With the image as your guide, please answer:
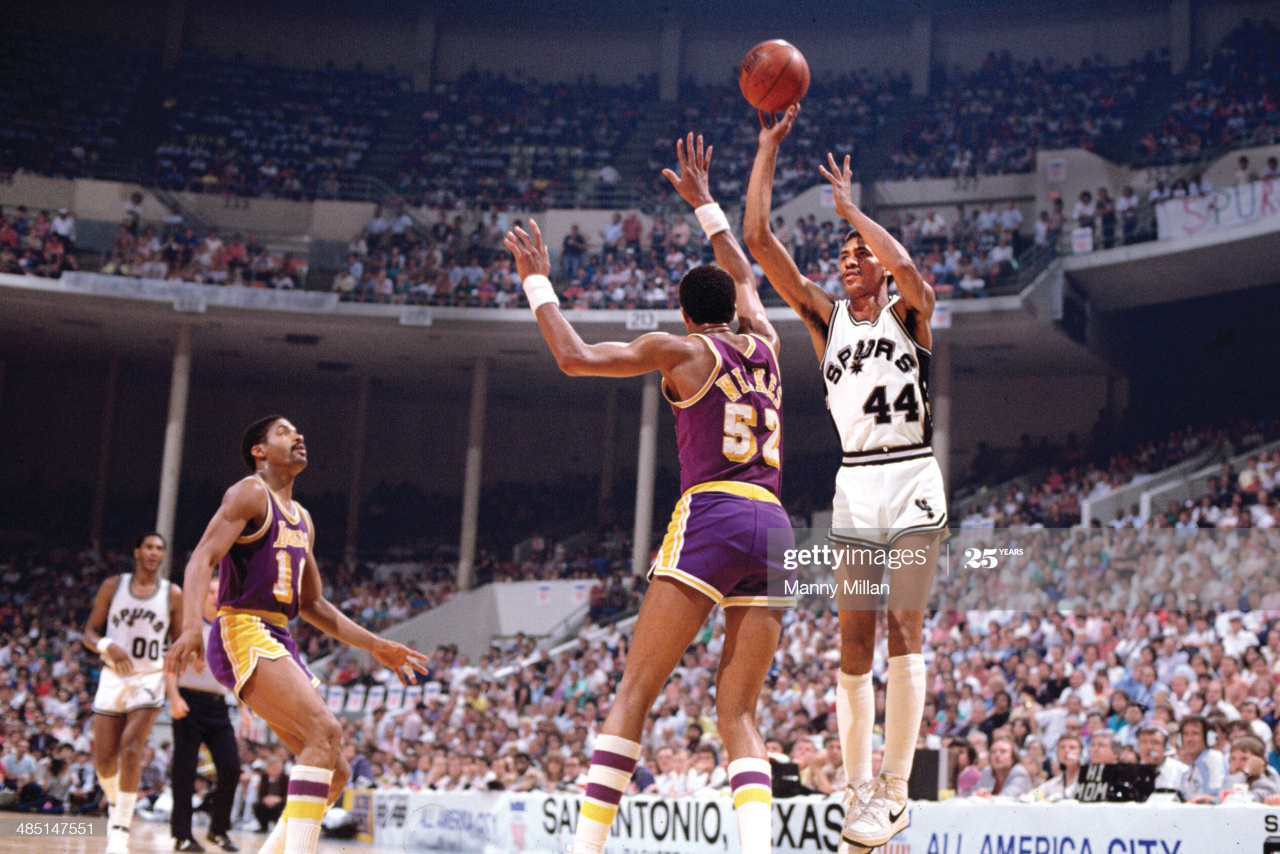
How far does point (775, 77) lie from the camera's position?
20.2 ft

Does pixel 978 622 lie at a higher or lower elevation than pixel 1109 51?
lower

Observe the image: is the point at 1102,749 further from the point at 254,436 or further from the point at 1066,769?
the point at 254,436

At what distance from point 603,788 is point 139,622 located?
5.94 metres

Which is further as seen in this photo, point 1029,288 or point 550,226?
point 550,226

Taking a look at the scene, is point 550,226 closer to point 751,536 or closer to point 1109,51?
point 1109,51

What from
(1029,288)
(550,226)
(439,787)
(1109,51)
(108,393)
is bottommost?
(439,787)

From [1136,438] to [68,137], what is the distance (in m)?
22.8

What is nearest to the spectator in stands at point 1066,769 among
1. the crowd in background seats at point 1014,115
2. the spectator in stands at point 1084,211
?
the spectator in stands at point 1084,211

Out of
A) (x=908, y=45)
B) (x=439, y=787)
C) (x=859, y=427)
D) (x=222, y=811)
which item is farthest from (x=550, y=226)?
(x=859, y=427)

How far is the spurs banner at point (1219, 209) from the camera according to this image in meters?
19.3

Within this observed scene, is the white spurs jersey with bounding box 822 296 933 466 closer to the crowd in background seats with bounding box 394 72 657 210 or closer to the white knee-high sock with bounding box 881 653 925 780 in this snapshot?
the white knee-high sock with bounding box 881 653 925 780

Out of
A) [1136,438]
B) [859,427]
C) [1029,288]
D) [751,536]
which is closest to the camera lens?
[751,536]

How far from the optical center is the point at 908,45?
2978 centimetres

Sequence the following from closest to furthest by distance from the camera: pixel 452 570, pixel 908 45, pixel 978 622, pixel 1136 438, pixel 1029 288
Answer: pixel 978 622, pixel 1029 288, pixel 1136 438, pixel 452 570, pixel 908 45
